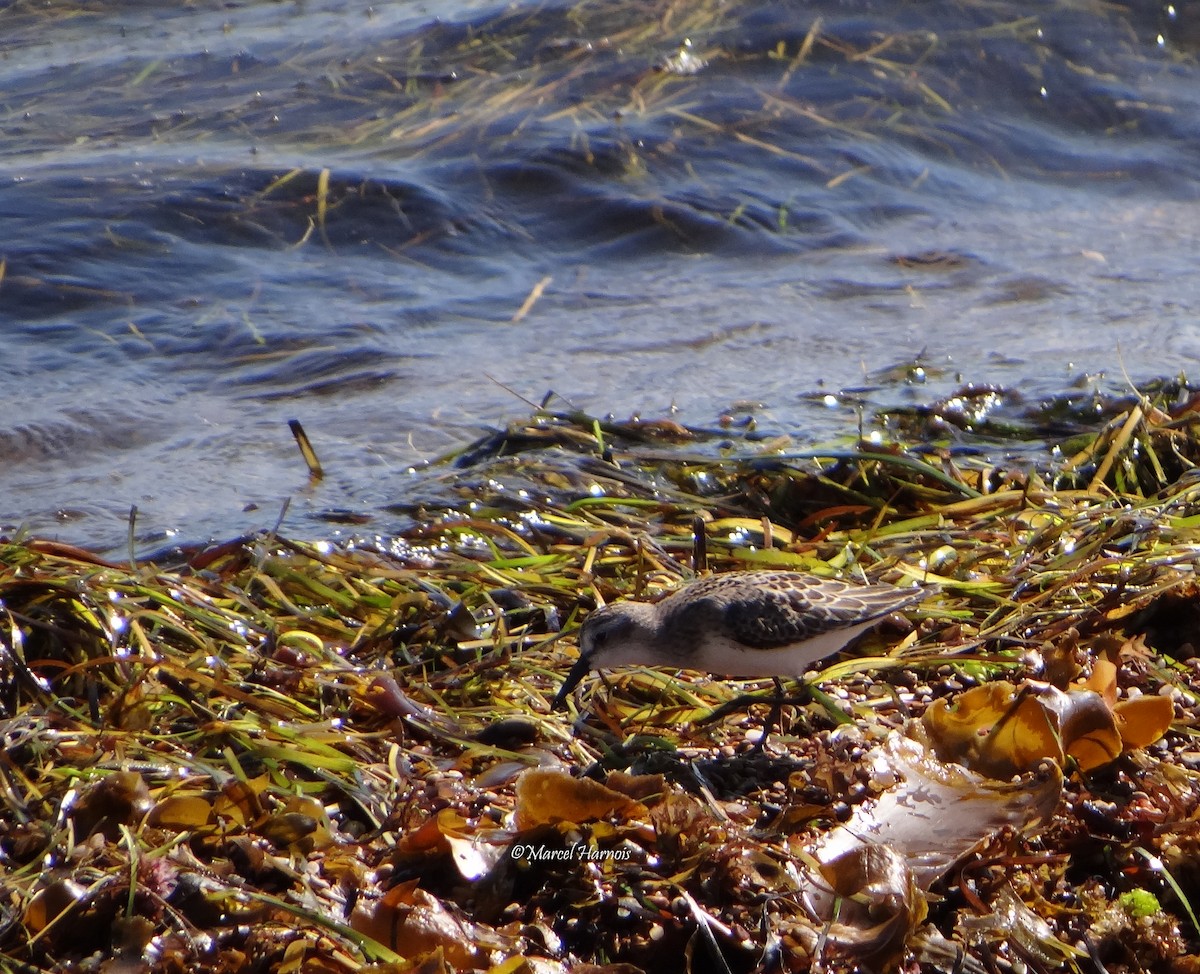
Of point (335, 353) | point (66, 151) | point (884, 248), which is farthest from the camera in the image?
point (66, 151)

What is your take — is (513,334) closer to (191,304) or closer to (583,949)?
(191,304)

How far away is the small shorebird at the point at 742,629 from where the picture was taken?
3256 millimetres

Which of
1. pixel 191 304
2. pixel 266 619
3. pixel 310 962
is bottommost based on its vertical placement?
pixel 191 304

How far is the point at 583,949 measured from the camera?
2402 millimetres

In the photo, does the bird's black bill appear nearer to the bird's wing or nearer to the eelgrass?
the eelgrass

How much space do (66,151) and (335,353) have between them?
3.32m

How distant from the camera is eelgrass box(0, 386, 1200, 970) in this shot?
242cm

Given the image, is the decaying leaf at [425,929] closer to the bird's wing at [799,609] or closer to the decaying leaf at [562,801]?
the decaying leaf at [562,801]

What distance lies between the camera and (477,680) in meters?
3.32

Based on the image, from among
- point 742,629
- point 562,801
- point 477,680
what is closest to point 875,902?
point 562,801

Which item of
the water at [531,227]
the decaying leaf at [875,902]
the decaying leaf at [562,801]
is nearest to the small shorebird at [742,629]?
the decaying leaf at [562,801]

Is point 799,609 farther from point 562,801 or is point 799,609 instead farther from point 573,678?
point 562,801

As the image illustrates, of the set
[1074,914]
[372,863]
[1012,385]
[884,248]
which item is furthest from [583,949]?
[884,248]

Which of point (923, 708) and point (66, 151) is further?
point (66, 151)
